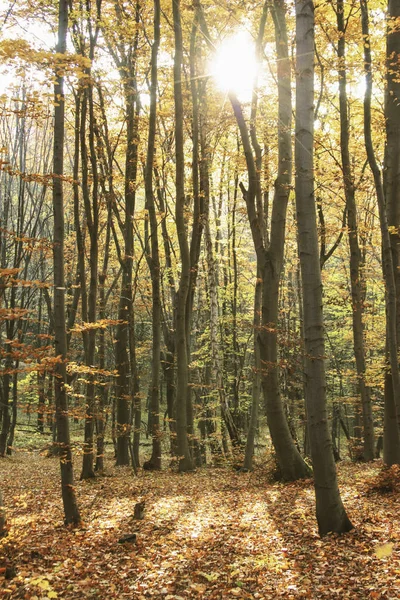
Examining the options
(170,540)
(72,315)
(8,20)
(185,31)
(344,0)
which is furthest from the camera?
(72,315)

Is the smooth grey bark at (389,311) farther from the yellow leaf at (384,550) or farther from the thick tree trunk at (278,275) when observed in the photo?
the yellow leaf at (384,550)

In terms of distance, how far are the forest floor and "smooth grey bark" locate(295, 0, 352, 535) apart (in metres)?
0.48

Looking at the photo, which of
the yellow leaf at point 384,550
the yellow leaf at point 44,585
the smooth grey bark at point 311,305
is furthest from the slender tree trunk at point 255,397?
the yellow leaf at point 44,585

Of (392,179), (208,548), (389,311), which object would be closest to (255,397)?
(389,311)

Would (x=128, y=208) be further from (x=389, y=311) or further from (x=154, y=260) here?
(x=389, y=311)

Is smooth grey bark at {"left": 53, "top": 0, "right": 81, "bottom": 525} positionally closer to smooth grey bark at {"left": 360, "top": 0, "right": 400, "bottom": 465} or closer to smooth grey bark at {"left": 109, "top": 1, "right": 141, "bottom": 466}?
smooth grey bark at {"left": 109, "top": 1, "right": 141, "bottom": 466}

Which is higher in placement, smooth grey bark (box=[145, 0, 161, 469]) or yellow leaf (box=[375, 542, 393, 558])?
smooth grey bark (box=[145, 0, 161, 469])

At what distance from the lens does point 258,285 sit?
1191 centimetres

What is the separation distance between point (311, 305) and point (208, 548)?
340 cm

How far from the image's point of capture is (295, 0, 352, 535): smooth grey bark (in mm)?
5590

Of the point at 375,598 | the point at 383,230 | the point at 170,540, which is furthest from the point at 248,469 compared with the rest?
the point at 375,598

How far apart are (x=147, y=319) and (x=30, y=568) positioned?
923 inches

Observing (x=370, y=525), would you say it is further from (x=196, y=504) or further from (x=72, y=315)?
(x=72, y=315)

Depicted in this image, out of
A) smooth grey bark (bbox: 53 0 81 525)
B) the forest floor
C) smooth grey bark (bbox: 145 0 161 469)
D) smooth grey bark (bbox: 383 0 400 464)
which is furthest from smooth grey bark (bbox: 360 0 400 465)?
smooth grey bark (bbox: 53 0 81 525)
